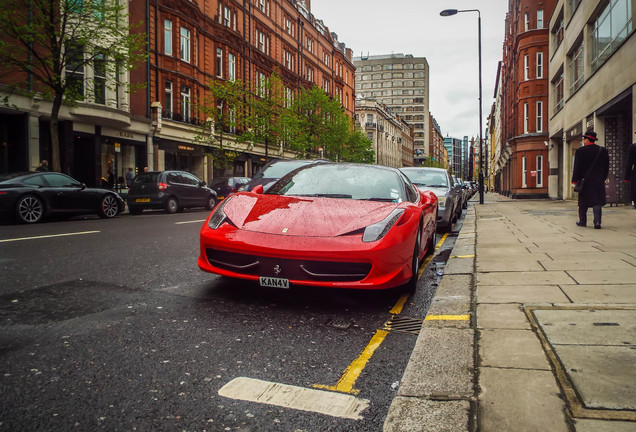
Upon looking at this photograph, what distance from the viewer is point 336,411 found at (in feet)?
7.30

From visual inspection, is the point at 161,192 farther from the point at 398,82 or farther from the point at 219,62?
the point at 398,82

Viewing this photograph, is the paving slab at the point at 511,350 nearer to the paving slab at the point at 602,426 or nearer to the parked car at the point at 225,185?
the paving slab at the point at 602,426

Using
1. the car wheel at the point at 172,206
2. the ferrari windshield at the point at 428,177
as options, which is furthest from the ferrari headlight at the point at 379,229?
the car wheel at the point at 172,206

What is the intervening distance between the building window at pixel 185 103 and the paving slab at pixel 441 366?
97.2 ft

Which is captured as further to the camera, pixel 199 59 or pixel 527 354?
pixel 199 59

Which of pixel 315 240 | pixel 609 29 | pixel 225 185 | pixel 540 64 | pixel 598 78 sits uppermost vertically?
pixel 540 64

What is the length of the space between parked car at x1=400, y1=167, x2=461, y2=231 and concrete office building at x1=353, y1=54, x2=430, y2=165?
413ft

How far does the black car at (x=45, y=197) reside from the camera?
11.9 meters

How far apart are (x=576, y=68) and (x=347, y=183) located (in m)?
22.5

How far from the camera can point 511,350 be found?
2738 millimetres

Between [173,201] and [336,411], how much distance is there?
16.6 m

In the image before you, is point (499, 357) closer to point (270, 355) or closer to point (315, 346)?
point (315, 346)

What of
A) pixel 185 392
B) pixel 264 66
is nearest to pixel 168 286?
pixel 185 392

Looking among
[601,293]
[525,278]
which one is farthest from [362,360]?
[525,278]
